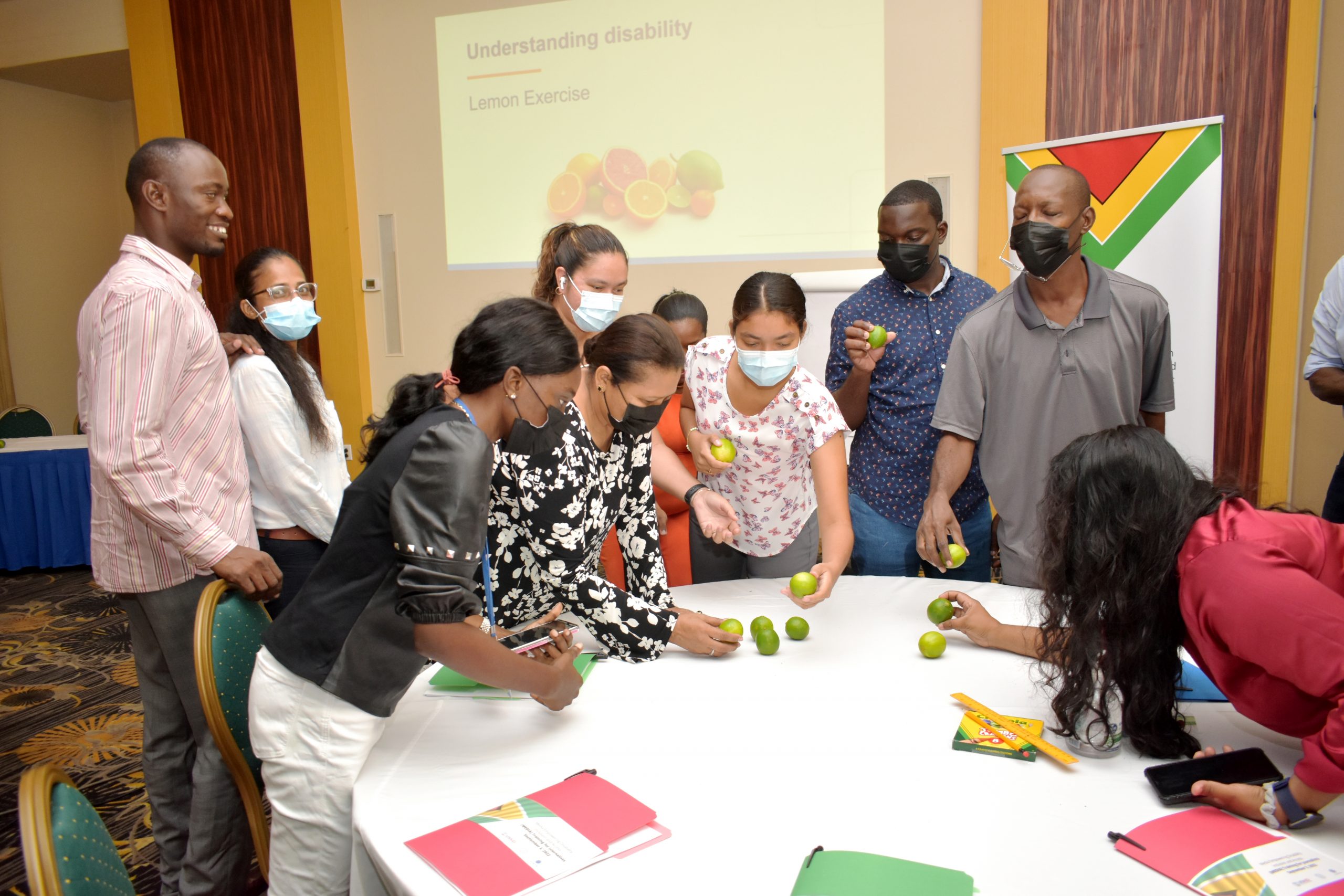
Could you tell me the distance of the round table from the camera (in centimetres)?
107

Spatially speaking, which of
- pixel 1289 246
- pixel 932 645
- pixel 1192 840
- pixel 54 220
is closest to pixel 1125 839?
pixel 1192 840

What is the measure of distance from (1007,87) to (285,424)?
360cm

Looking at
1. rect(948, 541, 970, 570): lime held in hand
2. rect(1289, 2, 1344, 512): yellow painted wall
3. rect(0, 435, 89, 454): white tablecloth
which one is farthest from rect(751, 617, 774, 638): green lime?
rect(0, 435, 89, 454): white tablecloth

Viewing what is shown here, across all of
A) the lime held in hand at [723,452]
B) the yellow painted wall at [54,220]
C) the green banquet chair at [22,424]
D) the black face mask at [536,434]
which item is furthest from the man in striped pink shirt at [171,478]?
the yellow painted wall at [54,220]

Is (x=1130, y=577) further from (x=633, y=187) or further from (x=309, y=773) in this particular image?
(x=633, y=187)

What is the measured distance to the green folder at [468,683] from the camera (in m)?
1.58

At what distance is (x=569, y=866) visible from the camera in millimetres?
1058

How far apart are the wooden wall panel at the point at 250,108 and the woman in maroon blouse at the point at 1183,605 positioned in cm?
525

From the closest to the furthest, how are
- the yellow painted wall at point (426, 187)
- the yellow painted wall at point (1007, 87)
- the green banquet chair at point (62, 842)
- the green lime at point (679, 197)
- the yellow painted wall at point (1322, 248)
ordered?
the green banquet chair at point (62, 842), the yellow painted wall at point (1322, 248), the yellow painted wall at point (1007, 87), the yellow painted wall at point (426, 187), the green lime at point (679, 197)

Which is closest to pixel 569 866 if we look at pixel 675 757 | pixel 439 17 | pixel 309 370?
Answer: pixel 675 757

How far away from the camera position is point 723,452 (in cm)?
214

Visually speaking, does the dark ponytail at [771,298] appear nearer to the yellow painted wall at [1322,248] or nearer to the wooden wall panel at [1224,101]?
the wooden wall panel at [1224,101]

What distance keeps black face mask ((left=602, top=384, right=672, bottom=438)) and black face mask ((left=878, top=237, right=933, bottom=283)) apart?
1112 millimetres

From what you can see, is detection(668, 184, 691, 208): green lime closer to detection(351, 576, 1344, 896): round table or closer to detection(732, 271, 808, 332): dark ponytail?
detection(732, 271, 808, 332): dark ponytail
